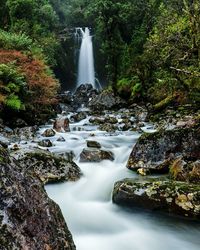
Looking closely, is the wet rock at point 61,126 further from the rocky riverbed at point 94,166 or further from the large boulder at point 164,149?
the large boulder at point 164,149

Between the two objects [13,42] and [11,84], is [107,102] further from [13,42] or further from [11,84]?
[11,84]

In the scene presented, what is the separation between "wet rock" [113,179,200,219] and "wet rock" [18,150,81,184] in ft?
5.34

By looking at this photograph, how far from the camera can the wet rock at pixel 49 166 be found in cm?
826

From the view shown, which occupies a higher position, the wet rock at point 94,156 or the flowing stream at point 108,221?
the wet rock at point 94,156

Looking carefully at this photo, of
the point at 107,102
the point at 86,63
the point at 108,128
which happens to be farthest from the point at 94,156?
the point at 86,63

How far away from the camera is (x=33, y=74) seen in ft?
60.0

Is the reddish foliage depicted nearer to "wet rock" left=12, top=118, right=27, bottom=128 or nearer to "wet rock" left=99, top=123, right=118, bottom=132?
"wet rock" left=12, top=118, right=27, bottom=128

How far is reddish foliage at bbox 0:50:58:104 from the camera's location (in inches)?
712

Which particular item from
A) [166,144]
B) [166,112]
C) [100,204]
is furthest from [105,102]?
[100,204]

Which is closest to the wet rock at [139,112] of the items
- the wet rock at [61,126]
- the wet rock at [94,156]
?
the wet rock at [61,126]

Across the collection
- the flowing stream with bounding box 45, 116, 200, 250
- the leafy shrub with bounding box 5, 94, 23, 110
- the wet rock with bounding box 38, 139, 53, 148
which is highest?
the leafy shrub with bounding box 5, 94, 23, 110

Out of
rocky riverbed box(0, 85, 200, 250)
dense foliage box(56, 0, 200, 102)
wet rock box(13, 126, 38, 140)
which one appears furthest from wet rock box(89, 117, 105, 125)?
wet rock box(13, 126, 38, 140)

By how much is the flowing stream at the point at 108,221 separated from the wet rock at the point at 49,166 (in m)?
0.18

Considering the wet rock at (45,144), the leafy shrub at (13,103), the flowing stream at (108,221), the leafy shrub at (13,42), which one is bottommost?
the flowing stream at (108,221)
